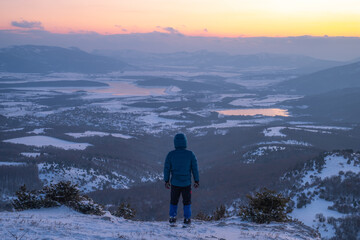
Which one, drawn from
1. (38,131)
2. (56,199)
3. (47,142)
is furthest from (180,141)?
(38,131)

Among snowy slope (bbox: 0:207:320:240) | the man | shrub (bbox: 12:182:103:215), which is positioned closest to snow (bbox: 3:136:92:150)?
shrub (bbox: 12:182:103:215)

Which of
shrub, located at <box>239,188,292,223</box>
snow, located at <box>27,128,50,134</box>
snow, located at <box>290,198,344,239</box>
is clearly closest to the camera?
shrub, located at <box>239,188,292,223</box>

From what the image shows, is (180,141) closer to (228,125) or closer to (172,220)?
(172,220)

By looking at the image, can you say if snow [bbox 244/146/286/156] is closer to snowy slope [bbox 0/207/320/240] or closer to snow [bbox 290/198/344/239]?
snow [bbox 290/198/344/239]

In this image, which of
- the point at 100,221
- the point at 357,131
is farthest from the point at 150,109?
the point at 100,221

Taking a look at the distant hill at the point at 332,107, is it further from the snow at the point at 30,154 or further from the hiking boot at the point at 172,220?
the hiking boot at the point at 172,220
